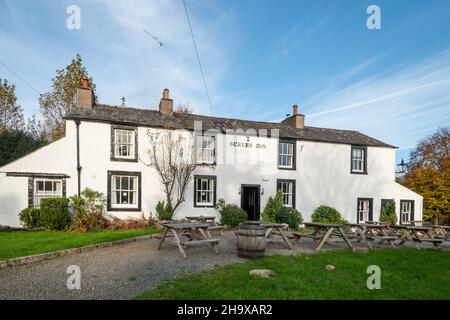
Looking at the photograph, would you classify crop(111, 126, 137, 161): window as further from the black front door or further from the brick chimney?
the brick chimney

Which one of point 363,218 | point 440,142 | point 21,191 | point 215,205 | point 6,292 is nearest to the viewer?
point 6,292

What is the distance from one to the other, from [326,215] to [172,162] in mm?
9990

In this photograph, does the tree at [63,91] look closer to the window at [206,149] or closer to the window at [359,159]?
the window at [206,149]

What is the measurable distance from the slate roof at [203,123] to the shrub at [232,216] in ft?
15.4

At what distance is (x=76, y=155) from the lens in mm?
13430

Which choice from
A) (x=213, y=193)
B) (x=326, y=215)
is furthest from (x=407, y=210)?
(x=213, y=193)

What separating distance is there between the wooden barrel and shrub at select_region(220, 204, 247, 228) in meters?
6.95

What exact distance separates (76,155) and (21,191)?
2835mm

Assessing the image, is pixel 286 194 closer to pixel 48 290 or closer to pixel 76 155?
pixel 76 155

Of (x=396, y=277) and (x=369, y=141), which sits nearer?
(x=396, y=277)

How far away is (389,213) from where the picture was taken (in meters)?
18.5

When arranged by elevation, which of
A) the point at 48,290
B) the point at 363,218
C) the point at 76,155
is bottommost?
the point at 363,218

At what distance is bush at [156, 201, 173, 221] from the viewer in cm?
1401

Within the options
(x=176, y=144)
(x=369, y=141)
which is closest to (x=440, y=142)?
(x=369, y=141)
